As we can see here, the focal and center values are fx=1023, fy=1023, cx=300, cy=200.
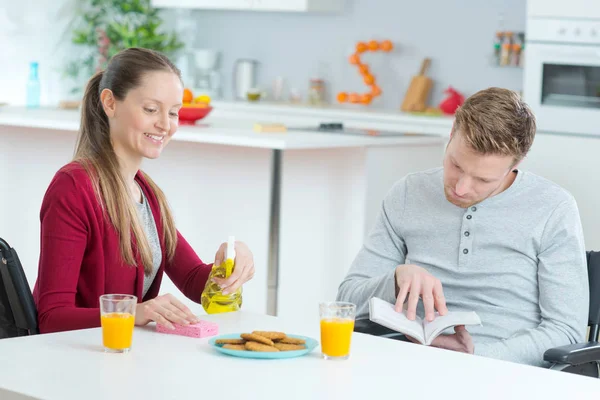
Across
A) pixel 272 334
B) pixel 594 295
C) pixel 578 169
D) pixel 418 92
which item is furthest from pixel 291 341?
pixel 418 92

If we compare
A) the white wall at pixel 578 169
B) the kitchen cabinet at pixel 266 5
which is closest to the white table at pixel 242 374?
the white wall at pixel 578 169

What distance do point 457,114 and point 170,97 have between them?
25.4 inches

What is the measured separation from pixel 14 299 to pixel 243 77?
4716mm

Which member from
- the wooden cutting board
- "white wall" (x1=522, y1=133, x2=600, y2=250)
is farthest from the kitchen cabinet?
"white wall" (x1=522, y1=133, x2=600, y2=250)

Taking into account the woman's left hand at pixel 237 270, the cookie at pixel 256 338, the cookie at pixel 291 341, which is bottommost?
the cookie at pixel 291 341

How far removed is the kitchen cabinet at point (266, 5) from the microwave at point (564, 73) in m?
1.56

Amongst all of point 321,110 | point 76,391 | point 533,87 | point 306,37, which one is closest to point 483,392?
point 76,391

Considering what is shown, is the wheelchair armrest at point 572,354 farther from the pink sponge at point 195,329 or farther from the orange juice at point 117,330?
the orange juice at point 117,330

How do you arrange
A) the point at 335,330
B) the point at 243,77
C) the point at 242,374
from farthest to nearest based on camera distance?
the point at 243,77 → the point at 335,330 → the point at 242,374

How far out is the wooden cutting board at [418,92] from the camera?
19.3 feet

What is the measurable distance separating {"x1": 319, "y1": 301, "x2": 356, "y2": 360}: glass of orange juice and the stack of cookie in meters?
0.05

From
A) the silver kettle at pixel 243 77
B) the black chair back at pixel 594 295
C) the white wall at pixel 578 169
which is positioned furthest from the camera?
the silver kettle at pixel 243 77

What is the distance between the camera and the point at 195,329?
1.83m

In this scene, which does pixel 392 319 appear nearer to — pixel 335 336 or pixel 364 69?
pixel 335 336
